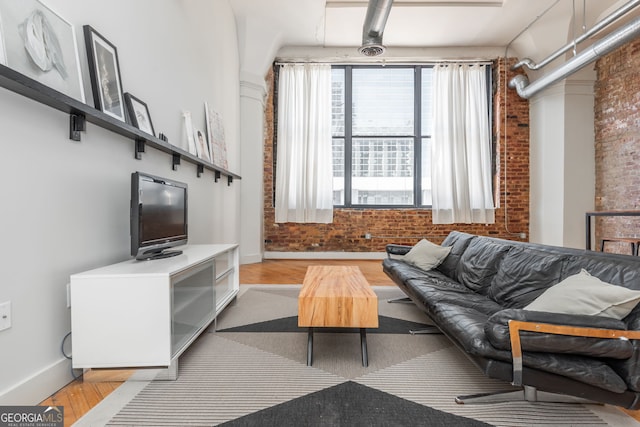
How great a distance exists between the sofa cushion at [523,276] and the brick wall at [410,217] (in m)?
3.71

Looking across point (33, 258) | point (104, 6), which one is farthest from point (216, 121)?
point (33, 258)

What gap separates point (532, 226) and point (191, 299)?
238 inches

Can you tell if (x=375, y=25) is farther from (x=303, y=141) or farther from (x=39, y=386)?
(x=39, y=386)

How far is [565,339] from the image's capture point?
1400 millimetres

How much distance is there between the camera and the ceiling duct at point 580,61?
385 cm

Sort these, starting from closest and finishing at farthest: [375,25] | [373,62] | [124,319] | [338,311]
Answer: [124,319], [338,311], [375,25], [373,62]

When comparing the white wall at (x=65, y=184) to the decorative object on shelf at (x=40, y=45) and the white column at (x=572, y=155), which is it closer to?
the decorative object on shelf at (x=40, y=45)

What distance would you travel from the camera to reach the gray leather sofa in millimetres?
1389

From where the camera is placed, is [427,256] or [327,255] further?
[327,255]

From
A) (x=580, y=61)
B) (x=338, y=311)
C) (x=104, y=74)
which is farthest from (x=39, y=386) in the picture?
(x=580, y=61)

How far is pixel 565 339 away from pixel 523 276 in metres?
0.85

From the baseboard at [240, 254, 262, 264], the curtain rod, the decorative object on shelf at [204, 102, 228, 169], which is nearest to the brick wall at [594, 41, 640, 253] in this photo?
the curtain rod

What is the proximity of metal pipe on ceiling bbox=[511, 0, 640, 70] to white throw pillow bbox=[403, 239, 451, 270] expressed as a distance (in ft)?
11.4

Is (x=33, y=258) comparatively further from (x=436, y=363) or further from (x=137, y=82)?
(x=436, y=363)
